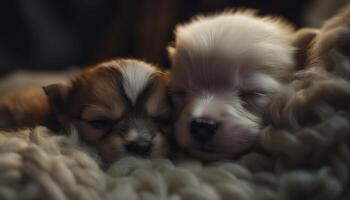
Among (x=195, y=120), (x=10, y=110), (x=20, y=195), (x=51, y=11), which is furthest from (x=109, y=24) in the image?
(x=20, y=195)

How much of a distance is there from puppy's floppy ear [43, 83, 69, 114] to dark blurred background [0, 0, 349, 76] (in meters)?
1.03

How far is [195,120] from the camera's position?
106cm

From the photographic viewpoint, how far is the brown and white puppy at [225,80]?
1.05 m

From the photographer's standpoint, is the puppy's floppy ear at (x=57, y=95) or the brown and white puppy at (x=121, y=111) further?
the puppy's floppy ear at (x=57, y=95)

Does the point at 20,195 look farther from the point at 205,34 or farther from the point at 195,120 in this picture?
the point at 205,34

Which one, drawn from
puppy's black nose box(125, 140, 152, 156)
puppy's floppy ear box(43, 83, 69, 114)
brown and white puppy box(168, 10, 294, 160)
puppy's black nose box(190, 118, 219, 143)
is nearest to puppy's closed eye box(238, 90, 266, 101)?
brown and white puppy box(168, 10, 294, 160)

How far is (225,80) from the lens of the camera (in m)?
1.14

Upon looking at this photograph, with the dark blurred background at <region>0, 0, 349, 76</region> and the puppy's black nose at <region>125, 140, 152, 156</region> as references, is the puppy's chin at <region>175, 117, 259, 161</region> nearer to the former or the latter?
the puppy's black nose at <region>125, 140, 152, 156</region>

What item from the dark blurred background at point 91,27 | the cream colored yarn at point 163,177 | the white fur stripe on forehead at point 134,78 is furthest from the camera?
the dark blurred background at point 91,27

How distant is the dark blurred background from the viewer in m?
2.29

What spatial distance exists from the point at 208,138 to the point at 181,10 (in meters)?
1.41

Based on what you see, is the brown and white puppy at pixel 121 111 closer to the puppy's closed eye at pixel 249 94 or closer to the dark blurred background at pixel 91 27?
the puppy's closed eye at pixel 249 94

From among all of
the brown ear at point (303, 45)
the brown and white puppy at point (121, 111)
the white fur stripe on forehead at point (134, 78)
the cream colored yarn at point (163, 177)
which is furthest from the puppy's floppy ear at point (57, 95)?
the brown ear at point (303, 45)

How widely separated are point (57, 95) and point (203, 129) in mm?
400
